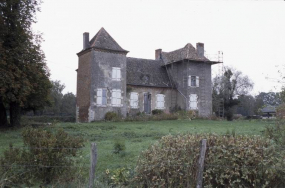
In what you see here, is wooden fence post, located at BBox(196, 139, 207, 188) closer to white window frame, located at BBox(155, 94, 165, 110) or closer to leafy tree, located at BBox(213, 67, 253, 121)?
white window frame, located at BBox(155, 94, 165, 110)

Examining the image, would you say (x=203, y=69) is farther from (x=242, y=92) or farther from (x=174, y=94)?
(x=242, y=92)

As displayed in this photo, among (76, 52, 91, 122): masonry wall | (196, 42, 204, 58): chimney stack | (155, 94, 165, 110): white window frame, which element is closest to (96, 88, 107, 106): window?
(76, 52, 91, 122): masonry wall

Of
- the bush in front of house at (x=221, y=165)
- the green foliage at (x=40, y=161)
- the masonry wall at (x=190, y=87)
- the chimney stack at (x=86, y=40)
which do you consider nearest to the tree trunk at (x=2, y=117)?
the chimney stack at (x=86, y=40)

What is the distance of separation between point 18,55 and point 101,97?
12151 mm

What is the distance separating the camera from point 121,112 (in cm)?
3616

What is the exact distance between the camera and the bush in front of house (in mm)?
7609

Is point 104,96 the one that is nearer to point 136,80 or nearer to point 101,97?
point 101,97

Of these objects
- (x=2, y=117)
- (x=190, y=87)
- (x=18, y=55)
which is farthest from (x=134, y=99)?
(x=18, y=55)

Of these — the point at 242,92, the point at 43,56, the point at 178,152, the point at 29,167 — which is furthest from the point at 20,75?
the point at 242,92

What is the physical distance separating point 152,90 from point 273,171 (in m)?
31.5

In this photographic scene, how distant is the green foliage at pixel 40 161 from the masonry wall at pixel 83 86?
26.7 meters

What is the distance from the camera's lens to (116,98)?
3609 cm

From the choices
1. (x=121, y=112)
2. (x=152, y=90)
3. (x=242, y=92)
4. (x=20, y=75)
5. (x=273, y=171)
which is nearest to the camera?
(x=273, y=171)

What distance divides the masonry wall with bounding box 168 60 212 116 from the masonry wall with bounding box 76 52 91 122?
404 inches
